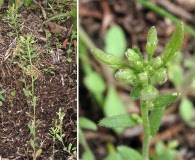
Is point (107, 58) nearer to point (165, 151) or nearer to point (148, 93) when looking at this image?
point (148, 93)

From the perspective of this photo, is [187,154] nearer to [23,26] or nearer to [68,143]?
[68,143]

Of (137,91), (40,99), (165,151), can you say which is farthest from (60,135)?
(165,151)

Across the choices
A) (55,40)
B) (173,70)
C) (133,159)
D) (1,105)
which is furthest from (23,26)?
(173,70)

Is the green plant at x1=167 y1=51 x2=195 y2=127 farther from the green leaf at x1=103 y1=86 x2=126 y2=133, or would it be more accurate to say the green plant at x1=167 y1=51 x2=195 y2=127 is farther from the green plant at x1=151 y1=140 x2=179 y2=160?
the green leaf at x1=103 y1=86 x2=126 y2=133

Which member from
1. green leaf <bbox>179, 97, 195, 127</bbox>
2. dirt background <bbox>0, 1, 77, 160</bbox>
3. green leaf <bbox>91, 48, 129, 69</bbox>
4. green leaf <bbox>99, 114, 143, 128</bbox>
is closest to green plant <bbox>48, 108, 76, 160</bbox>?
dirt background <bbox>0, 1, 77, 160</bbox>

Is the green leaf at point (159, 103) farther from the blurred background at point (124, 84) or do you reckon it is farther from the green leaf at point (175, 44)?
the blurred background at point (124, 84)

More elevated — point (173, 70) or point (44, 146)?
point (173, 70)
